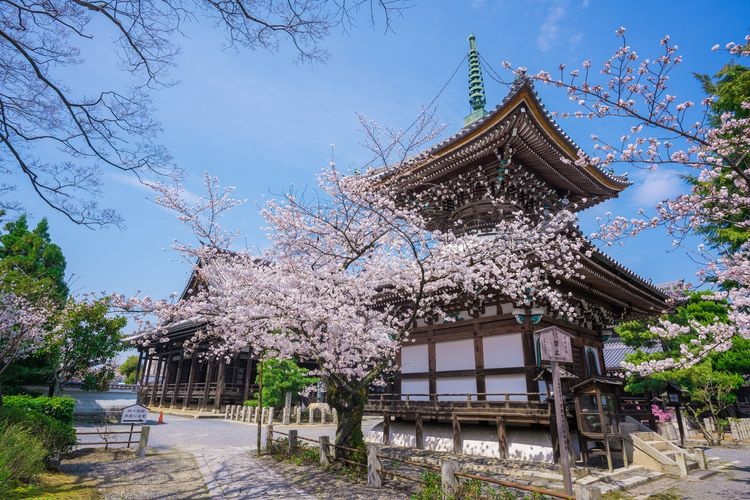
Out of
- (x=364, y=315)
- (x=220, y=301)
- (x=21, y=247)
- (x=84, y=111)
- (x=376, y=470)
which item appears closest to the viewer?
(x=84, y=111)

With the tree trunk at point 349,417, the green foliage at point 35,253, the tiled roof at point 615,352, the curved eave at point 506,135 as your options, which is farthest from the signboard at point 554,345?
the tiled roof at point 615,352

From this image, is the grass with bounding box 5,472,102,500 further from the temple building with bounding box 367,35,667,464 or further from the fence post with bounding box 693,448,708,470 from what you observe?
the fence post with bounding box 693,448,708,470

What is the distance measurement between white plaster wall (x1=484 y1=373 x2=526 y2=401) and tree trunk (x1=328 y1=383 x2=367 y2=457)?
162 inches

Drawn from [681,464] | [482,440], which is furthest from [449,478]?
[681,464]

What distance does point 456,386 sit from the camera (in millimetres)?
12336

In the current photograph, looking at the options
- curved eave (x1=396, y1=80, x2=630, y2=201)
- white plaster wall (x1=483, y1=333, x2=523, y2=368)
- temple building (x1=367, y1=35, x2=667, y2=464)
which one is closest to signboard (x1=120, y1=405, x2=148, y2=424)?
temple building (x1=367, y1=35, x2=667, y2=464)

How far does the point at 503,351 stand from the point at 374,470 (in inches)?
207

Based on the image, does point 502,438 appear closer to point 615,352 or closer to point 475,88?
point 475,88

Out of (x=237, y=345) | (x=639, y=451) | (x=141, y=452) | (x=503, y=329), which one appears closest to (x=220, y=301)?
(x=237, y=345)

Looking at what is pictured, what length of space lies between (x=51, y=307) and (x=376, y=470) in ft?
52.0

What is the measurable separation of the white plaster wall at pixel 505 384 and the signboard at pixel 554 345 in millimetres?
4617

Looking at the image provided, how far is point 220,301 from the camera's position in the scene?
35.1ft

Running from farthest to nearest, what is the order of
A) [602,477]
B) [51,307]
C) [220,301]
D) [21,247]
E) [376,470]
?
1. [21,247]
2. [51,307]
3. [220,301]
4. [602,477]
5. [376,470]

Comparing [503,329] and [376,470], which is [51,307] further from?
[503,329]
